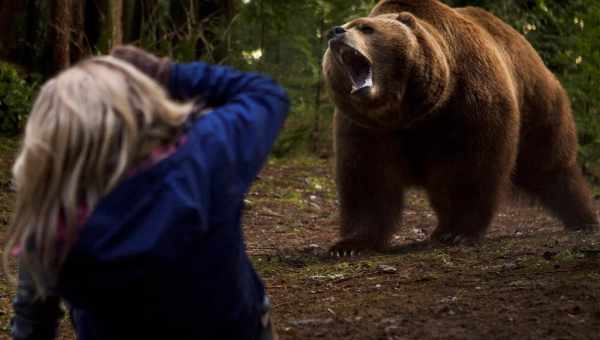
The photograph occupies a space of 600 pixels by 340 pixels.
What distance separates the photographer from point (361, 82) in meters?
6.36

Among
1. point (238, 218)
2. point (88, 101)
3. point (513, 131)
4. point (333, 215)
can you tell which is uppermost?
point (88, 101)

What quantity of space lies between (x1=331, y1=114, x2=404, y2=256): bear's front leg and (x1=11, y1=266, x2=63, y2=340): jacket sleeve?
151 inches

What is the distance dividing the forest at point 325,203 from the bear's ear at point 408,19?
1574mm

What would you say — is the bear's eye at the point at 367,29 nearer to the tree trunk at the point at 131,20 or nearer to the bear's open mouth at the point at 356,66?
the bear's open mouth at the point at 356,66

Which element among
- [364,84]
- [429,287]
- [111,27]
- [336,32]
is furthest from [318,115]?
[429,287]

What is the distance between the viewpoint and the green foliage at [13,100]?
10406mm

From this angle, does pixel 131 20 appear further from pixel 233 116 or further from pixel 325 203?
pixel 233 116

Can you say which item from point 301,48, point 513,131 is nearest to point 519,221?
point 513,131

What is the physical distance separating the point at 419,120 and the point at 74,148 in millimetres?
4535

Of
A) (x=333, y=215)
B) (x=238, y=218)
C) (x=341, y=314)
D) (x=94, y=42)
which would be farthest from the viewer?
(x=94, y=42)

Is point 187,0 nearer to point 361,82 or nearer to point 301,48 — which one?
point 301,48

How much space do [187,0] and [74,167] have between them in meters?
10.1

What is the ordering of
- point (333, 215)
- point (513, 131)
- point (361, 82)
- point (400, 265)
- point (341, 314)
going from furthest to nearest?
point (333, 215) → point (513, 131) → point (361, 82) → point (400, 265) → point (341, 314)

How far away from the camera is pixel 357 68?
21.1ft
